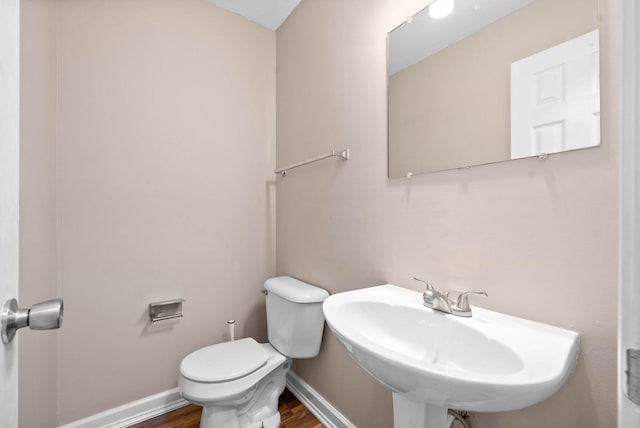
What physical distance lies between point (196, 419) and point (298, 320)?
0.76m

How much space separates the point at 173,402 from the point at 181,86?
1.76 m

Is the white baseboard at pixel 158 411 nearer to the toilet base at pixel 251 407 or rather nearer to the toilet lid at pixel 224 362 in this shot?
the toilet base at pixel 251 407

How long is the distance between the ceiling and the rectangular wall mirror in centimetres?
96

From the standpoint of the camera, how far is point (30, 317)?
1.31 feet

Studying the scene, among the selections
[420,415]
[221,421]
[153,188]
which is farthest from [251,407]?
[153,188]

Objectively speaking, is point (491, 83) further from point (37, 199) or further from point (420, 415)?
point (37, 199)

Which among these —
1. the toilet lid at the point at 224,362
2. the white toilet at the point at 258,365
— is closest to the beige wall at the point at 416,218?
the white toilet at the point at 258,365

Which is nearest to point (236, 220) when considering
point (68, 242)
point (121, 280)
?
point (121, 280)

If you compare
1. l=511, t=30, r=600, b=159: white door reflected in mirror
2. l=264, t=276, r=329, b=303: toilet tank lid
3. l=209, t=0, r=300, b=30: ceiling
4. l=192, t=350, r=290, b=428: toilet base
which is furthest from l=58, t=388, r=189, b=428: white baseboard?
l=209, t=0, r=300, b=30: ceiling

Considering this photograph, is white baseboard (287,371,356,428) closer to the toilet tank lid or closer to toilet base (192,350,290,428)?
toilet base (192,350,290,428)

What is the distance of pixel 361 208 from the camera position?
1.25 meters

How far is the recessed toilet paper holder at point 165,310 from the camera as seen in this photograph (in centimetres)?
146

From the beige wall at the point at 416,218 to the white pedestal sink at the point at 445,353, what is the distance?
0.10 m

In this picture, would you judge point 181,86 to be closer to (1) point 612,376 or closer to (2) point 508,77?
(2) point 508,77
